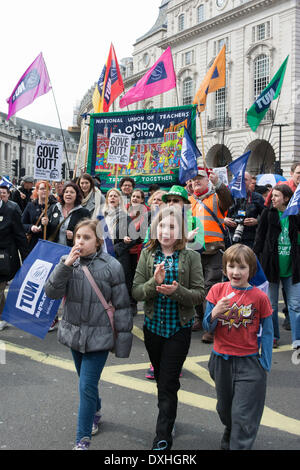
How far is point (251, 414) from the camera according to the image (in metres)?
2.78

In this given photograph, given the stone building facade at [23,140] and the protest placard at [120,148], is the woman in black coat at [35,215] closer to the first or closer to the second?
the protest placard at [120,148]

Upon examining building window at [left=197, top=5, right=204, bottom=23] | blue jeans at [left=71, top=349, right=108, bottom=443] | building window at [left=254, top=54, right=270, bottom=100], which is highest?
building window at [left=197, top=5, right=204, bottom=23]

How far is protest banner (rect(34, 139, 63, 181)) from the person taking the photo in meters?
6.47

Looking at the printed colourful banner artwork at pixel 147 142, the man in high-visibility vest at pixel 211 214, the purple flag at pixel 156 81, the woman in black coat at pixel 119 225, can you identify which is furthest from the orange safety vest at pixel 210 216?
the purple flag at pixel 156 81

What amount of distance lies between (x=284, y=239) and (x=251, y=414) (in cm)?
306

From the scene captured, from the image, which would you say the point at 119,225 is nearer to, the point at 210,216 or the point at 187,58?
the point at 210,216

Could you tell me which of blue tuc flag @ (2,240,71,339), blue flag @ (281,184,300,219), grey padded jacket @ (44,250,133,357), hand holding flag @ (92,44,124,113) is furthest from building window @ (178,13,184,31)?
grey padded jacket @ (44,250,133,357)

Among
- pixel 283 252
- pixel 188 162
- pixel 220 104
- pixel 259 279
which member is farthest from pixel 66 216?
pixel 220 104

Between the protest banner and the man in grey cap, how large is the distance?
14.9 ft

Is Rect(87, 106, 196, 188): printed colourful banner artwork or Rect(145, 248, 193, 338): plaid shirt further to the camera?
Rect(87, 106, 196, 188): printed colourful banner artwork

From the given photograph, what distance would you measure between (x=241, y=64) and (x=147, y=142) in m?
29.5

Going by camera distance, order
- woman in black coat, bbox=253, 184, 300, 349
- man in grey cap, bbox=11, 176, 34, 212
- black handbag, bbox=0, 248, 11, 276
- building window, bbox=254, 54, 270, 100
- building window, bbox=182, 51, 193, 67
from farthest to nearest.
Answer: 1. building window, bbox=182, 51, 193, 67
2. building window, bbox=254, 54, 270, 100
3. man in grey cap, bbox=11, 176, 34, 212
4. black handbag, bbox=0, 248, 11, 276
5. woman in black coat, bbox=253, 184, 300, 349

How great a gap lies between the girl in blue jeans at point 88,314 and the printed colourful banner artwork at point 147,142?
6371 mm

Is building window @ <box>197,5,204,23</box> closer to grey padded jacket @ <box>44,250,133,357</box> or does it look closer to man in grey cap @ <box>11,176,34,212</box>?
man in grey cap @ <box>11,176,34,212</box>
